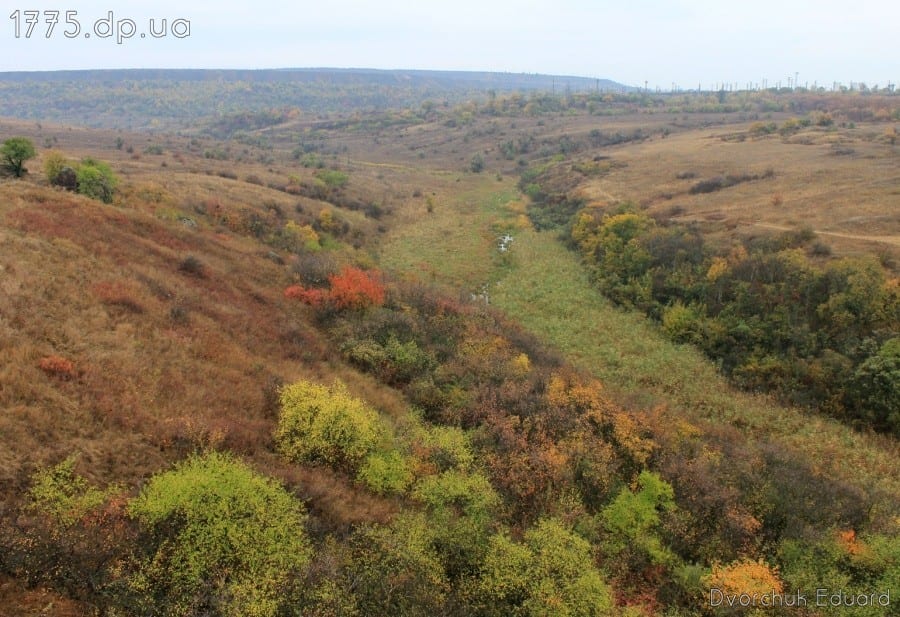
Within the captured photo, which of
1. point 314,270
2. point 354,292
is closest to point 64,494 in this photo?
point 354,292

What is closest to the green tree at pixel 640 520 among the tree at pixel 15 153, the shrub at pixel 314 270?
A: the shrub at pixel 314 270

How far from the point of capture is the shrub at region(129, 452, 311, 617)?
8680 millimetres

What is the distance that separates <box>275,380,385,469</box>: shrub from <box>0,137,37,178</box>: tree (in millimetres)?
28597

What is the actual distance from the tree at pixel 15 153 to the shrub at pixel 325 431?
28.6m

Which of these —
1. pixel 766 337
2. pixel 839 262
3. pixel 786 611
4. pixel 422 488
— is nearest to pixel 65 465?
pixel 422 488

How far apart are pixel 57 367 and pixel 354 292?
1318 centimetres

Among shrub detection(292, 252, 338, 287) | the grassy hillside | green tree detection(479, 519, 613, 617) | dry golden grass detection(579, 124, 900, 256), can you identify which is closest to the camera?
the grassy hillside

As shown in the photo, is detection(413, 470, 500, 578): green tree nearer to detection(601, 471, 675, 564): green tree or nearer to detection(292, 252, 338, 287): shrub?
detection(601, 471, 675, 564): green tree

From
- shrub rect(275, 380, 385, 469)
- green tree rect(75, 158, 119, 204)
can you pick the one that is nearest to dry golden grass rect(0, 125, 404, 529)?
shrub rect(275, 380, 385, 469)

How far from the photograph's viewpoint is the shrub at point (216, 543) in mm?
8680

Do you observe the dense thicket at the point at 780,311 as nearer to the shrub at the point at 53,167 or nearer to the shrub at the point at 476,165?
the shrub at the point at 53,167

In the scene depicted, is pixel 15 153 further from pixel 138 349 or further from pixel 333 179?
pixel 333 179

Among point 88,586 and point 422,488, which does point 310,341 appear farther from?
point 88,586

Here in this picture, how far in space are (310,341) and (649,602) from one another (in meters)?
14.3
